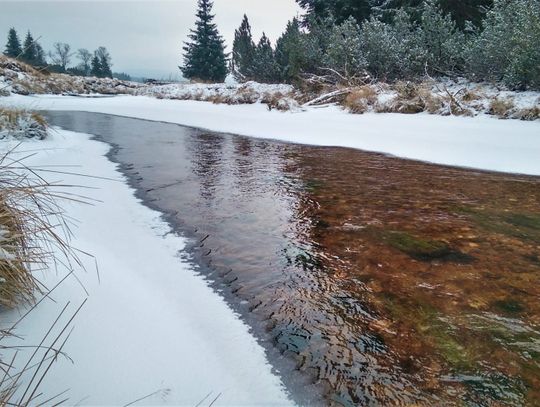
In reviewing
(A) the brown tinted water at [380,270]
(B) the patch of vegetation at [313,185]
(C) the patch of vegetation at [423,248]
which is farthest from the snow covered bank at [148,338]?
(B) the patch of vegetation at [313,185]

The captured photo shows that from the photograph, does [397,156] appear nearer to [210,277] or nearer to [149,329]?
[210,277]

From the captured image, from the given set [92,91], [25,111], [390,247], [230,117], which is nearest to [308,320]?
[390,247]

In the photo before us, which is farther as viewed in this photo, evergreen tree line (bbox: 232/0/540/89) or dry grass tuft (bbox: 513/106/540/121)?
evergreen tree line (bbox: 232/0/540/89)

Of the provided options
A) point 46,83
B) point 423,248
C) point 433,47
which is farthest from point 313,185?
point 46,83

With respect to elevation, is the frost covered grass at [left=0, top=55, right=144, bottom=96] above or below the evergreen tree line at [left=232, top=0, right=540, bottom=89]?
below

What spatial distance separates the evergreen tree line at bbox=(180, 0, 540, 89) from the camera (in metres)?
7.58

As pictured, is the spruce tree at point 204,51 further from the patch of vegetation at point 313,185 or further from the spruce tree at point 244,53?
the patch of vegetation at point 313,185

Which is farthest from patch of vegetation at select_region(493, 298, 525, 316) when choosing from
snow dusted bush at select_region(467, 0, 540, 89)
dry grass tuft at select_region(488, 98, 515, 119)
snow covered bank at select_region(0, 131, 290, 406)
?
snow dusted bush at select_region(467, 0, 540, 89)

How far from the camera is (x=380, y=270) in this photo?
2.09 metres

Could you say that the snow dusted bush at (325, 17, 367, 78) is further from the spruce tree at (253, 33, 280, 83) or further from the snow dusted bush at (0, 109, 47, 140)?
the spruce tree at (253, 33, 280, 83)

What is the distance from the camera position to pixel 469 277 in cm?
199

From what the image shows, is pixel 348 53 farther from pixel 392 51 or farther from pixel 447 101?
pixel 447 101

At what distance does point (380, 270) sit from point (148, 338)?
1298 millimetres

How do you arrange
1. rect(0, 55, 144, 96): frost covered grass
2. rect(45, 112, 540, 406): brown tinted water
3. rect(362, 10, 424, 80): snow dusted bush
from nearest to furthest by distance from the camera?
rect(45, 112, 540, 406): brown tinted water < rect(362, 10, 424, 80): snow dusted bush < rect(0, 55, 144, 96): frost covered grass
